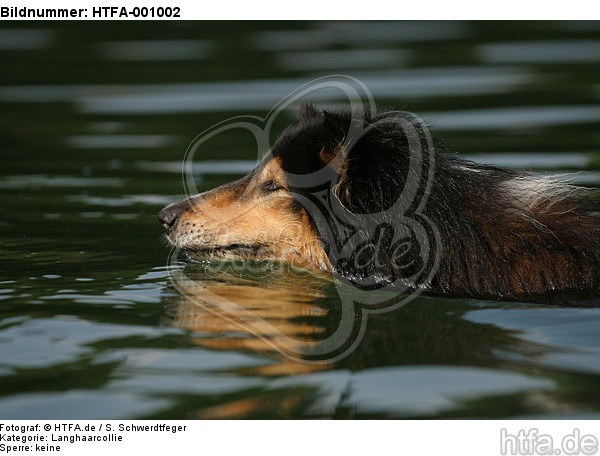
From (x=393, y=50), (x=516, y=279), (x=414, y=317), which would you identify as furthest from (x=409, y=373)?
(x=393, y=50)

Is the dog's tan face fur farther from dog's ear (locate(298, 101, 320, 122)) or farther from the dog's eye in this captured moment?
dog's ear (locate(298, 101, 320, 122))

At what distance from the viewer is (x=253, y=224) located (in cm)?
855

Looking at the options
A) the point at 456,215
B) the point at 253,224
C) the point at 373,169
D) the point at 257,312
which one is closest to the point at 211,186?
the point at 253,224

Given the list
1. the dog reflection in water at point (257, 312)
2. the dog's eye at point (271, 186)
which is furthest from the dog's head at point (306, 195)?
the dog reflection in water at point (257, 312)

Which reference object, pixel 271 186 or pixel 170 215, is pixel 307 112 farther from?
pixel 170 215

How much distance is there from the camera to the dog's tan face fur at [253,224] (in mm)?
8406

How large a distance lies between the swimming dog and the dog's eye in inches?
2.3

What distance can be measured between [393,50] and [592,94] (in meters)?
3.42

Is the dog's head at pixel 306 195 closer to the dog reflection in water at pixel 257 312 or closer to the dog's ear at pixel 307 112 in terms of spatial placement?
the dog's ear at pixel 307 112

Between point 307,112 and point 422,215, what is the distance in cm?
146

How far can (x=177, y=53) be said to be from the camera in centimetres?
1616

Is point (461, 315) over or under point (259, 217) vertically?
under

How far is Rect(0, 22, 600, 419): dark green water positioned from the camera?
6.07 meters
